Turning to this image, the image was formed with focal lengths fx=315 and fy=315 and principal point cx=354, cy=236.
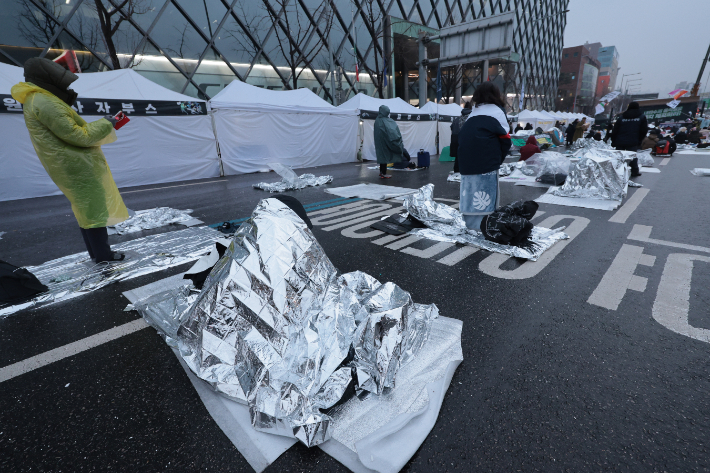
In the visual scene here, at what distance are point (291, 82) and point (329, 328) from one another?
20.3m

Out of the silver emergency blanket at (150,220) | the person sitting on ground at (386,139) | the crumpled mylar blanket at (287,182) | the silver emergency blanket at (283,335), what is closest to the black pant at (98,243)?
the silver emergency blanket at (150,220)

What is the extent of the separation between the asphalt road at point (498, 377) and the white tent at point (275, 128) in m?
8.60

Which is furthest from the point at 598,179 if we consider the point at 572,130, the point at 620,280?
the point at 572,130

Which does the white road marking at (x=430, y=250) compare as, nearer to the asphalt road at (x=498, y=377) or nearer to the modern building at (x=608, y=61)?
the asphalt road at (x=498, y=377)

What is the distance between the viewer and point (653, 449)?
129 centimetres

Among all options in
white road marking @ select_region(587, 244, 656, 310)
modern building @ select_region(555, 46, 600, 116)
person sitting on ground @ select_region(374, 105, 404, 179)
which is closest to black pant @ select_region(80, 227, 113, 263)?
white road marking @ select_region(587, 244, 656, 310)

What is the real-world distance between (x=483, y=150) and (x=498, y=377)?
2715mm

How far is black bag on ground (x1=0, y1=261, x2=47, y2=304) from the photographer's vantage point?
8.72 ft

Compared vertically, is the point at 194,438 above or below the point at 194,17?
below

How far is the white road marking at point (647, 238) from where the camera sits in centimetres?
346

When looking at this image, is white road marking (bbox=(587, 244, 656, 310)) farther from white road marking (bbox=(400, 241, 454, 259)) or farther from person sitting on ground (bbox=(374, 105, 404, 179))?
person sitting on ground (bbox=(374, 105, 404, 179))

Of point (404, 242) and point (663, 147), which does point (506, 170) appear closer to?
point (404, 242)

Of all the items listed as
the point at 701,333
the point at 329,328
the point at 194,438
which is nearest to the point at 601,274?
the point at 701,333

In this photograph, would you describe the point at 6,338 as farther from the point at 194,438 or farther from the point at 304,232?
the point at 304,232
